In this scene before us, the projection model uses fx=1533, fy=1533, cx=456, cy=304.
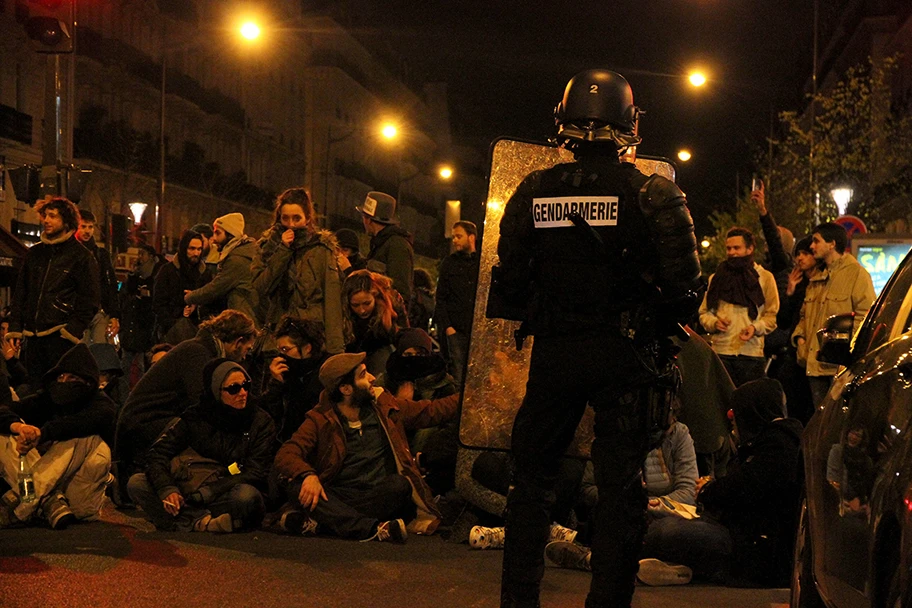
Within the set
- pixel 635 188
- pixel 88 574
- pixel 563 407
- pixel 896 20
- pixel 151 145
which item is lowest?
pixel 88 574

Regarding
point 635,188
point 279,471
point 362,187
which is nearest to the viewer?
point 635,188

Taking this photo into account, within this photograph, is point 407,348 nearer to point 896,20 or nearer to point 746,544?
point 746,544

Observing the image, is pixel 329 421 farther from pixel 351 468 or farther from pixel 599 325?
pixel 599 325

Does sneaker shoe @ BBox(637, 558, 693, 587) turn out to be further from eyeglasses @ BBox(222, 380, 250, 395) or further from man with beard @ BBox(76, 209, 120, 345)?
man with beard @ BBox(76, 209, 120, 345)

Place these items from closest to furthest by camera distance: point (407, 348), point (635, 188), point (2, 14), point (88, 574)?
point (635, 188) → point (88, 574) → point (407, 348) → point (2, 14)

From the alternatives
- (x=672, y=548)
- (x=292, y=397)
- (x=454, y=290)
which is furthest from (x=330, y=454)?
(x=454, y=290)

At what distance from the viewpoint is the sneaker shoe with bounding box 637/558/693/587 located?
758 cm

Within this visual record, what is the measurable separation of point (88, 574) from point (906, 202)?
3378cm

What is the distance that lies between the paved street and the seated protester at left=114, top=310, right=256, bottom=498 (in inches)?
41.7

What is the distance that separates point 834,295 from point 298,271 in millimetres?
4026

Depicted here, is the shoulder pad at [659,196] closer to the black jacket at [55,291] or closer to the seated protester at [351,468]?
the seated protester at [351,468]

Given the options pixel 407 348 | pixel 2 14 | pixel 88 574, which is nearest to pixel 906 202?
pixel 2 14

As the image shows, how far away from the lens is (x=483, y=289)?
309 inches

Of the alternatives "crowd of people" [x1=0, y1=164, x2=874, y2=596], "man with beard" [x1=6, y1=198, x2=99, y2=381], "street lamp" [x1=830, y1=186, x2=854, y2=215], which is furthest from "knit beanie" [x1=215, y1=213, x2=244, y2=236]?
"street lamp" [x1=830, y1=186, x2=854, y2=215]
